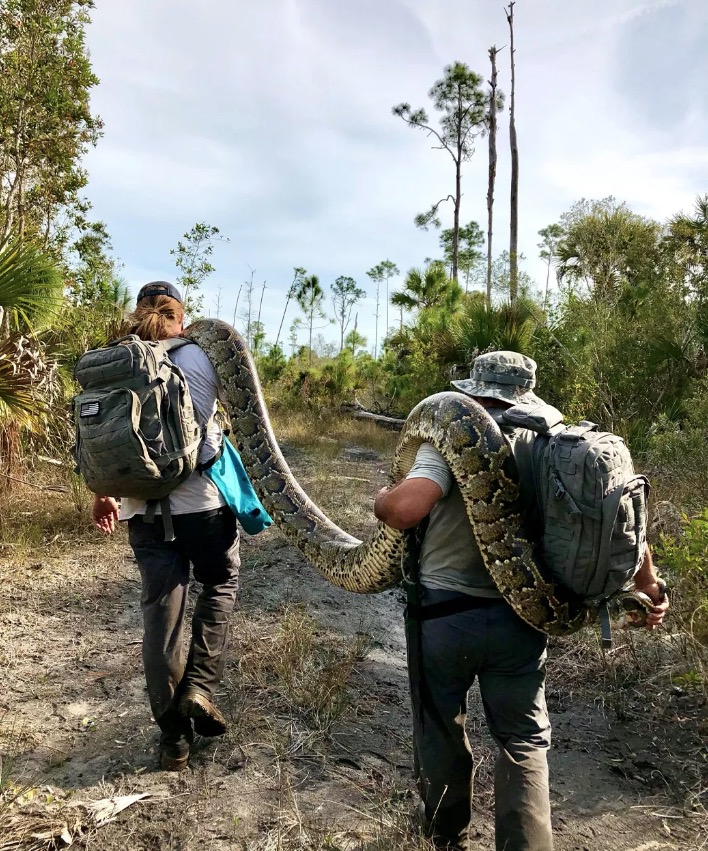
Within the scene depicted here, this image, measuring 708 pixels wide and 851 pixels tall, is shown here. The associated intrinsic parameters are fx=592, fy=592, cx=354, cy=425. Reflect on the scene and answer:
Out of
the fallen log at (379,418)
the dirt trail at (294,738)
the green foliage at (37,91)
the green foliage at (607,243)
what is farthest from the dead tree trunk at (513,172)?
the dirt trail at (294,738)

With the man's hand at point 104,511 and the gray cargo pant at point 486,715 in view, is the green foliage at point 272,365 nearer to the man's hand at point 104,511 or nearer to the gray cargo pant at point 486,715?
the man's hand at point 104,511

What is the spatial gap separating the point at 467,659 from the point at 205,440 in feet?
6.11

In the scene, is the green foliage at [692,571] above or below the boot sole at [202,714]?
above

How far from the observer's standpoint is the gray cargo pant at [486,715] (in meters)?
2.46

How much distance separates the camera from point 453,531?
274cm

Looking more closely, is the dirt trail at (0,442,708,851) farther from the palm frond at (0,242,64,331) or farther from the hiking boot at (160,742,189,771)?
the palm frond at (0,242,64,331)

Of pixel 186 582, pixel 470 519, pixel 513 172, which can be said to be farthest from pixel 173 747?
pixel 513 172

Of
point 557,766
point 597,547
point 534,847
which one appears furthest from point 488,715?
point 557,766

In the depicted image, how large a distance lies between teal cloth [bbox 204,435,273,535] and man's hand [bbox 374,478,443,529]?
3.75ft

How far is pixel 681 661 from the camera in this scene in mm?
4328

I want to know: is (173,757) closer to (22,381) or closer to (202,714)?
(202,714)

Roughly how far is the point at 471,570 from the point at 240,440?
2.42m

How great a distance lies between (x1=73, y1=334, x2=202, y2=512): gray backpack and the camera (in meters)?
2.99

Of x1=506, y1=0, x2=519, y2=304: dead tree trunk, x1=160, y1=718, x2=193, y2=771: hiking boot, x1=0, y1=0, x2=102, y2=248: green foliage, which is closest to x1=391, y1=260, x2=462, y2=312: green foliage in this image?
x1=506, y1=0, x2=519, y2=304: dead tree trunk
